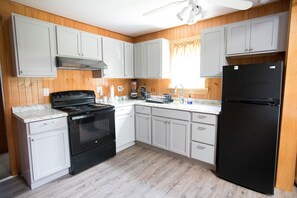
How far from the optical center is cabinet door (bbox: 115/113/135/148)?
3.13m

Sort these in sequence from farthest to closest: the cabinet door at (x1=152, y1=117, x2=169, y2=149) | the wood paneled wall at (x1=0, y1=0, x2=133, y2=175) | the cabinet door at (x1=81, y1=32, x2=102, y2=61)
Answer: the cabinet door at (x1=152, y1=117, x2=169, y2=149)
the cabinet door at (x1=81, y1=32, x2=102, y2=61)
the wood paneled wall at (x1=0, y1=0, x2=133, y2=175)

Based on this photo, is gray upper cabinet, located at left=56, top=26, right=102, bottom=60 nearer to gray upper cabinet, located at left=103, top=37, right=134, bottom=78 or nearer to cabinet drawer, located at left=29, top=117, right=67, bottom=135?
gray upper cabinet, located at left=103, top=37, right=134, bottom=78

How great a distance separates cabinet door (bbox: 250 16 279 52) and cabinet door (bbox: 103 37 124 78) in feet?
7.94

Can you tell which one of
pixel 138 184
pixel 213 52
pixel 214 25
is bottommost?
pixel 138 184

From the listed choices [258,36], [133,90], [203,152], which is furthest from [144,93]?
[258,36]

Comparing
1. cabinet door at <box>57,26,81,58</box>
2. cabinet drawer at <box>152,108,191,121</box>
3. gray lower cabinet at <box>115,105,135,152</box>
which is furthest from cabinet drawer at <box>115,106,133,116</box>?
cabinet door at <box>57,26,81,58</box>

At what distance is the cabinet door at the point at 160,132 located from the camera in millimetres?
2972

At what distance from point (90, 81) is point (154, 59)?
1.41 m

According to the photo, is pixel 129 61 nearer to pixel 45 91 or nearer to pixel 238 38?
pixel 45 91

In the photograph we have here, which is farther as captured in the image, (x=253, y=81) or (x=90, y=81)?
(x=90, y=81)

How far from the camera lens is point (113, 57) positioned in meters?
3.39

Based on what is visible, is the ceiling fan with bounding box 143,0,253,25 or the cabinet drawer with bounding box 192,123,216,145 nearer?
the ceiling fan with bounding box 143,0,253,25

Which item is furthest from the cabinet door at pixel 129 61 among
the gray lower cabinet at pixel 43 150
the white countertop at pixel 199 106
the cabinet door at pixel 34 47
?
the gray lower cabinet at pixel 43 150

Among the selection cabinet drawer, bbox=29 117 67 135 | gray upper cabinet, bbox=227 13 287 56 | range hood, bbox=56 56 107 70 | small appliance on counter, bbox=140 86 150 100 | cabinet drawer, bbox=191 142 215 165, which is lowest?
cabinet drawer, bbox=191 142 215 165
